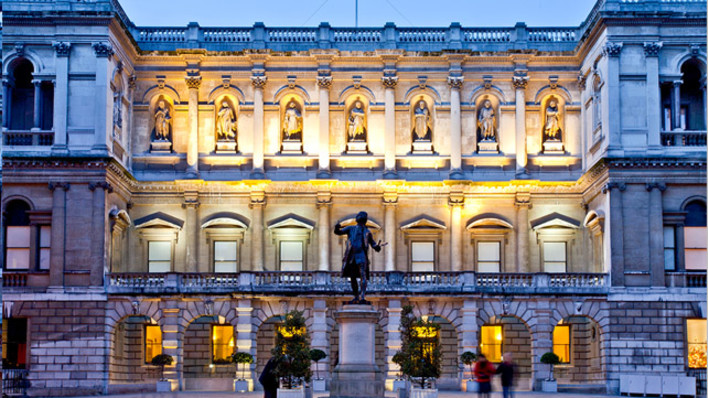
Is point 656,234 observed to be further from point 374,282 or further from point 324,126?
point 324,126

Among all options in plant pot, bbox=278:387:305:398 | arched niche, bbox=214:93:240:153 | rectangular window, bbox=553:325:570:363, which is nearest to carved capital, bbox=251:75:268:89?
arched niche, bbox=214:93:240:153

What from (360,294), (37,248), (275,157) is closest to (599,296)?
(275,157)

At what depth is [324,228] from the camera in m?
49.5

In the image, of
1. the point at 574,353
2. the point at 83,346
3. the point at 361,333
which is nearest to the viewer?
the point at 361,333

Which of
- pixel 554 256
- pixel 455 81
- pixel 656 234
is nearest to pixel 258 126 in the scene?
pixel 455 81

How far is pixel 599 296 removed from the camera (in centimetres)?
4581

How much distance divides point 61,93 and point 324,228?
13108 mm

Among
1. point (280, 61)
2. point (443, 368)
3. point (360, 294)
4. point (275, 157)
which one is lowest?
point (443, 368)

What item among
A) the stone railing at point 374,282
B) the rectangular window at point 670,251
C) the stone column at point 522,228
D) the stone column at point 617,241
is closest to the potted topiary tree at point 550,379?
the stone railing at point 374,282

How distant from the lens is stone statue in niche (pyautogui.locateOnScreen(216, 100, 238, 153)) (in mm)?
50844

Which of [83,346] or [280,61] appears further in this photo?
Result: [280,61]

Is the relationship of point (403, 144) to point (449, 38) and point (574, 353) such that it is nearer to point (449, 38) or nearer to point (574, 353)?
point (449, 38)

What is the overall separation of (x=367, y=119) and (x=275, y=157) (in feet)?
15.5

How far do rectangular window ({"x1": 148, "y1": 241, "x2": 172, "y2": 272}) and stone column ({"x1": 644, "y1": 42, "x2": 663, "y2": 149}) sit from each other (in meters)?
22.2
